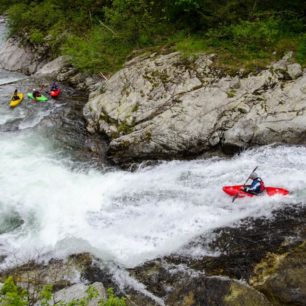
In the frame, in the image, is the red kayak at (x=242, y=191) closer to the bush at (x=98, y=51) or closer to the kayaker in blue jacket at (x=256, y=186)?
the kayaker in blue jacket at (x=256, y=186)

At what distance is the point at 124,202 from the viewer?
32.9 ft

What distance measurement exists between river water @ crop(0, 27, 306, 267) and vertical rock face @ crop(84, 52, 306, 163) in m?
0.58

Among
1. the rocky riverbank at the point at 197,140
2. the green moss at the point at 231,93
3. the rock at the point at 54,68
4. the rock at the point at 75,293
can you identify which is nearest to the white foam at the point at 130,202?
the rocky riverbank at the point at 197,140

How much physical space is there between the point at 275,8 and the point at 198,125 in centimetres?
659

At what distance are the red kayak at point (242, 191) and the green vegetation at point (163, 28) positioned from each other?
5.11 metres

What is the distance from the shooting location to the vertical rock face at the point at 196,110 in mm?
11344

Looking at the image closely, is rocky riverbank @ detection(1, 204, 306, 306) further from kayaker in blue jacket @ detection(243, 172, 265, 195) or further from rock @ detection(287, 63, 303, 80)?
rock @ detection(287, 63, 303, 80)

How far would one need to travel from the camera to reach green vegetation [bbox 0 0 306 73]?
13617 mm

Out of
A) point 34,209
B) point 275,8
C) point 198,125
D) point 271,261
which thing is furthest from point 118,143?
point 275,8

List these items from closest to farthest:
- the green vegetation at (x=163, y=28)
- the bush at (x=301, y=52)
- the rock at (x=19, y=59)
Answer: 1. the bush at (x=301, y=52)
2. the green vegetation at (x=163, y=28)
3. the rock at (x=19, y=59)

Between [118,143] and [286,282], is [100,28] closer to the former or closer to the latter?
[118,143]

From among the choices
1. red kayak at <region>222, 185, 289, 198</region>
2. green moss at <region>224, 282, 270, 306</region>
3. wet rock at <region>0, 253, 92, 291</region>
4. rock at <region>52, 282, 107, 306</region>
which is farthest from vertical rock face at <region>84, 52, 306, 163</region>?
rock at <region>52, 282, 107, 306</region>

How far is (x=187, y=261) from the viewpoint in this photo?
7.85 metres

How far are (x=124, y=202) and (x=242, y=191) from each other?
10.1ft
